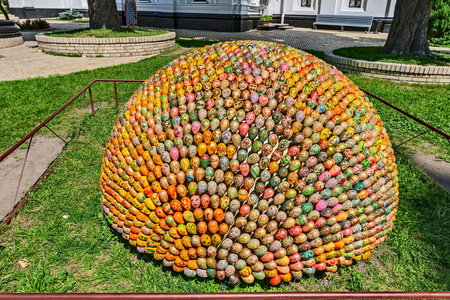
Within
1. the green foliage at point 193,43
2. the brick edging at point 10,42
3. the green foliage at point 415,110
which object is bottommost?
the green foliage at point 415,110

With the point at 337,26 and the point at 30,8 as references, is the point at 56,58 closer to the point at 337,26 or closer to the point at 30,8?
the point at 337,26

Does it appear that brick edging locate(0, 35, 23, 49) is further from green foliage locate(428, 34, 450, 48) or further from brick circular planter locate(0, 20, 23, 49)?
green foliage locate(428, 34, 450, 48)

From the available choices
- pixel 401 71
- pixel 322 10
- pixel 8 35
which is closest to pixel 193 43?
pixel 8 35

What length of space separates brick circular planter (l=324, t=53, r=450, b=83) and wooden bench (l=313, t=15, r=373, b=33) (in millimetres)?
14691

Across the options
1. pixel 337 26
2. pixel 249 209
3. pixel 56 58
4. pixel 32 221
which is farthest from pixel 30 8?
pixel 249 209

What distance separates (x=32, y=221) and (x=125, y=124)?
1893 millimetres

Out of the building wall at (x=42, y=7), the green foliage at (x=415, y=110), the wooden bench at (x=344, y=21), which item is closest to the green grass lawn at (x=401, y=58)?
the green foliage at (x=415, y=110)

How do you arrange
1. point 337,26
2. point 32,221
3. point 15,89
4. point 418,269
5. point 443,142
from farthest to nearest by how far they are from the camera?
point 337,26 → point 15,89 → point 443,142 → point 32,221 → point 418,269

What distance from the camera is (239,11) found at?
20156 mm

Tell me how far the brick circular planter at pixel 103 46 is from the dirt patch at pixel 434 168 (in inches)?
437

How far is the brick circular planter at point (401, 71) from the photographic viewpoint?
9527mm

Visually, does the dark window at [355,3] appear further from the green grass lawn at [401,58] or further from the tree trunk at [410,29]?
the tree trunk at [410,29]

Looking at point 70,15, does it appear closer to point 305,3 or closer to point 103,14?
point 103,14

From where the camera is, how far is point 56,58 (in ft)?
41.4
